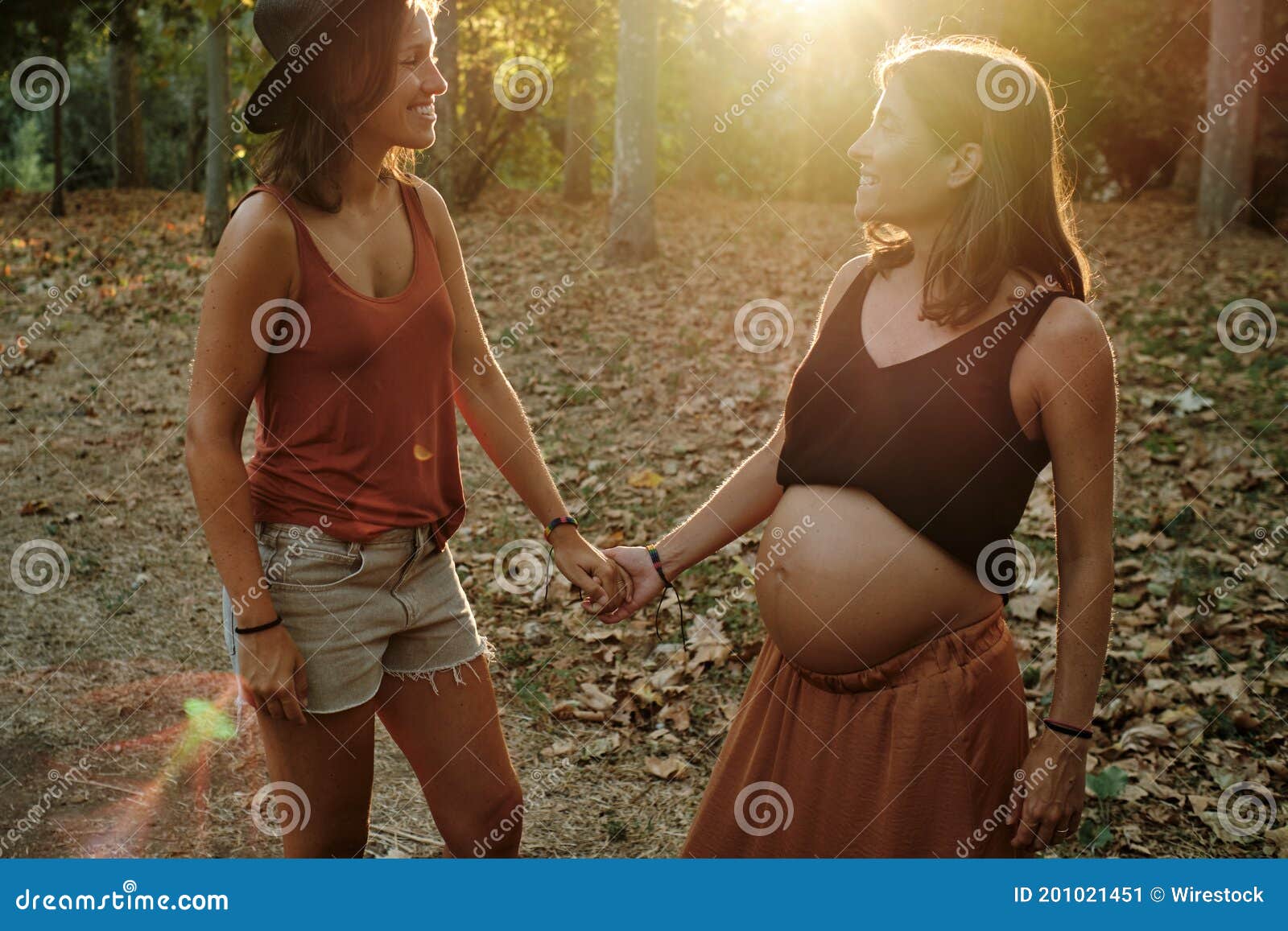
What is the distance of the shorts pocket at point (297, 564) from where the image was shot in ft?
7.47

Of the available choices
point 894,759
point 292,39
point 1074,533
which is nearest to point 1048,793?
point 894,759

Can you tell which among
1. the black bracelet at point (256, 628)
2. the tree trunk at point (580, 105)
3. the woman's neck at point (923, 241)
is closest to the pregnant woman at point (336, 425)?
the black bracelet at point (256, 628)

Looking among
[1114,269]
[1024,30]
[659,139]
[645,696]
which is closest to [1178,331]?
[1114,269]

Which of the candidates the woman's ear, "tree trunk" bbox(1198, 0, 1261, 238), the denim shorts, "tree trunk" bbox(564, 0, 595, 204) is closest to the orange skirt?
the denim shorts

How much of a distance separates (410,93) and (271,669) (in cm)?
128

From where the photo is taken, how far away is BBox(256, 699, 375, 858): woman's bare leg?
232cm

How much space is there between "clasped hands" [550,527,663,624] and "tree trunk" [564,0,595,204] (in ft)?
42.9

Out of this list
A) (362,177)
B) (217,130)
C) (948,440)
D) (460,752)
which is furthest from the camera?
(217,130)

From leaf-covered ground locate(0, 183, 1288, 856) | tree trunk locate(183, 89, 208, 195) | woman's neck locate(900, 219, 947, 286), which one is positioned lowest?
leaf-covered ground locate(0, 183, 1288, 856)

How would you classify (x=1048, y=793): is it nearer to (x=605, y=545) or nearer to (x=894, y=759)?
(x=894, y=759)

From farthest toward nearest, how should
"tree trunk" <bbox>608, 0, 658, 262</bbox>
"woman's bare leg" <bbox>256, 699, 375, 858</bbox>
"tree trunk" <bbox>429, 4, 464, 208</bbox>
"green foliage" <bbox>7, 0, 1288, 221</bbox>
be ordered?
"green foliage" <bbox>7, 0, 1288, 221</bbox>, "tree trunk" <bbox>429, 4, 464, 208</bbox>, "tree trunk" <bbox>608, 0, 658, 262</bbox>, "woman's bare leg" <bbox>256, 699, 375, 858</bbox>

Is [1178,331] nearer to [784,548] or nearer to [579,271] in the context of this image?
Result: [579,271]

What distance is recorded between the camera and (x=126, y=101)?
20797 mm

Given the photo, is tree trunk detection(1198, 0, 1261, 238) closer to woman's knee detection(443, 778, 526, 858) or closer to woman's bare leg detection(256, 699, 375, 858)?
woman's knee detection(443, 778, 526, 858)
